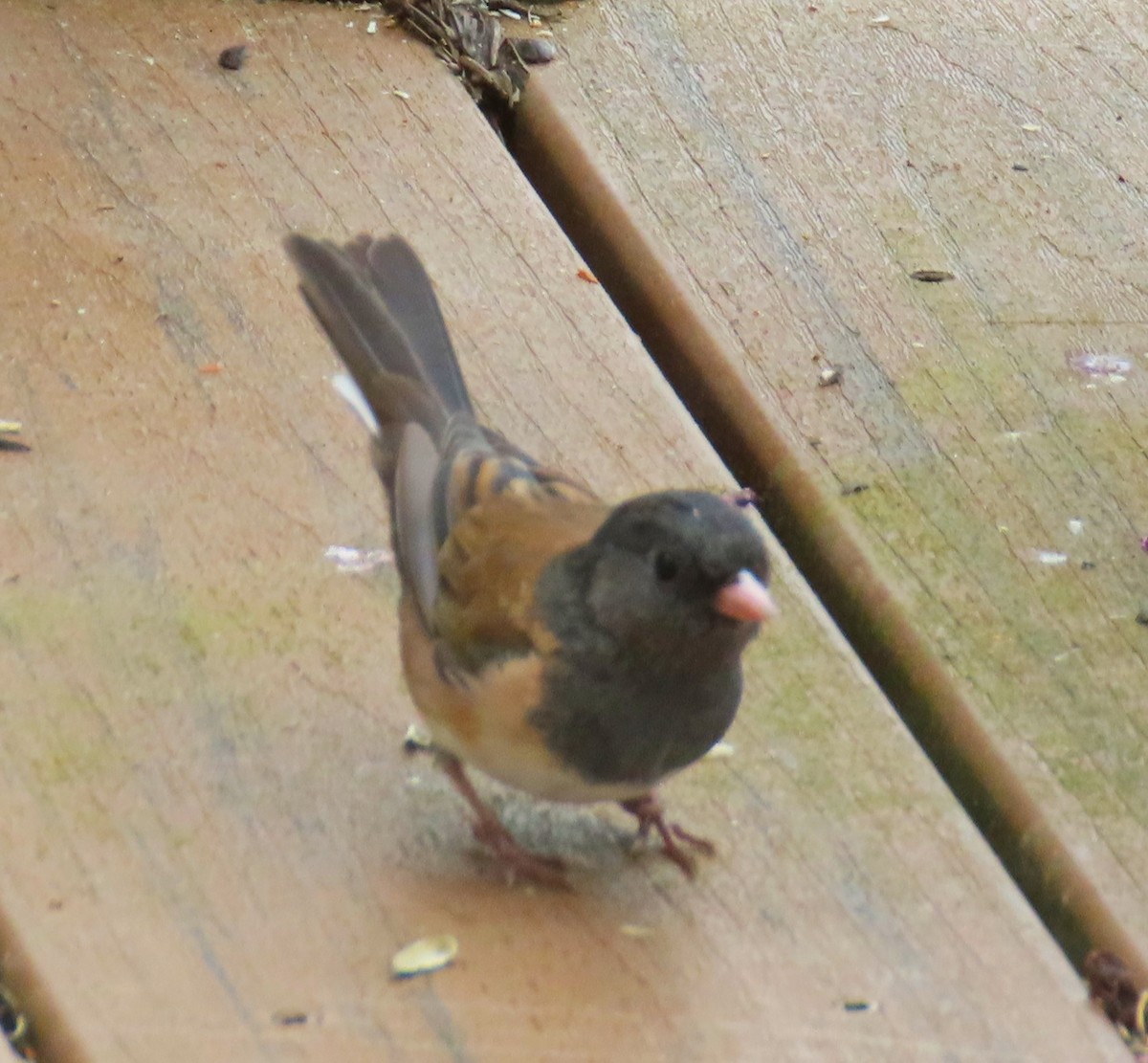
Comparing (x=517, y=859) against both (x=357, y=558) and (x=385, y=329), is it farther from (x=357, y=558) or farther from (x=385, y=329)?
(x=385, y=329)

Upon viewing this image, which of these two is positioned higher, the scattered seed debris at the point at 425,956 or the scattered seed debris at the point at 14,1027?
the scattered seed debris at the point at 425,956

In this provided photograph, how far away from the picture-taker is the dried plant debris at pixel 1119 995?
59.9 inches

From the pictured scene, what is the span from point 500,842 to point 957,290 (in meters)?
0.98

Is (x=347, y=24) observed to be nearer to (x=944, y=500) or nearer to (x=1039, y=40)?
(x=1039, y=40)

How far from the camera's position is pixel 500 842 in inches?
67.1

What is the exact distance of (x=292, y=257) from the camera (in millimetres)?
2006

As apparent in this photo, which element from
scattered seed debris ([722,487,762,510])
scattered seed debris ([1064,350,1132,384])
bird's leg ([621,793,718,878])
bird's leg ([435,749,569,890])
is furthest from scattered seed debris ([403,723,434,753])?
scattered seed debris ([1064,350,1132,384])

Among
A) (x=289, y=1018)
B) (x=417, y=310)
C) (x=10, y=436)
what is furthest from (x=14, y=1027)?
(x=417, y=310)

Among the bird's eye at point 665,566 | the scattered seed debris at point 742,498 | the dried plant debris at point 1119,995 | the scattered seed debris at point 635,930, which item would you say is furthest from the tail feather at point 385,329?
the dried plant debris at point 1119,995

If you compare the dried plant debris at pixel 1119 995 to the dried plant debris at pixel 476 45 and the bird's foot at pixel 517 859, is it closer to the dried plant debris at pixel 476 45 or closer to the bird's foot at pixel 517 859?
the bird's foot at pixel 517 859

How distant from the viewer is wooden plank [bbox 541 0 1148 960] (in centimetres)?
188

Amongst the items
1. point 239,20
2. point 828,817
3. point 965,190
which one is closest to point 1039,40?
point 965,190

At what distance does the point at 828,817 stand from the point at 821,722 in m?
0.12

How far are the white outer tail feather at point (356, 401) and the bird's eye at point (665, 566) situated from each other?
0.45 meters
